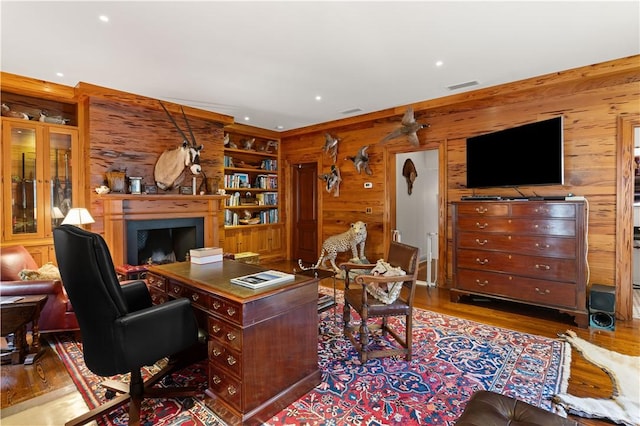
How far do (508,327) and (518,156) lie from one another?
1.99m

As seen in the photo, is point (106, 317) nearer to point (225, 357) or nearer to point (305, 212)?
point (225, 357)

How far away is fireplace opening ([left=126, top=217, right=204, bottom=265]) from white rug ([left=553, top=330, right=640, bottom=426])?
468cm

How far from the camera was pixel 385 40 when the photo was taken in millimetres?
2852

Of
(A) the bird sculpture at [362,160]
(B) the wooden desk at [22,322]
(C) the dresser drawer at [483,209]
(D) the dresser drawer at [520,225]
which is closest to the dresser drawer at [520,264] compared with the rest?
(D) the dresser drawer at [520,225]

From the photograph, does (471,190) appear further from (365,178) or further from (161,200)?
(161,200)

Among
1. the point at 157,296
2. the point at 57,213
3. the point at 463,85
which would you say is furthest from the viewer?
the point at 57,213

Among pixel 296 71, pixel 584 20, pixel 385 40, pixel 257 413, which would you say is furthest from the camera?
pixel 296 71

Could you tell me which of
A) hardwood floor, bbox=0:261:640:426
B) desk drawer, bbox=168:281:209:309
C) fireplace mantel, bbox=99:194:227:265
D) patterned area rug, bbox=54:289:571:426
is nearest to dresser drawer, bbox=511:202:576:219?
hardwood floor, bbox=0:261:640:426

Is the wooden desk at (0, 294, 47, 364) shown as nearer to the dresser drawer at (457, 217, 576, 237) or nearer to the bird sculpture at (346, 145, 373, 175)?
the dresser drawer at (457, 217, 576, 237)

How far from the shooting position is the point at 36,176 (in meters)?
4.15

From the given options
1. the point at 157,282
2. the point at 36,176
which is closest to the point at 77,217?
the point at 36,176

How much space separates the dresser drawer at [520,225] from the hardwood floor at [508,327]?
0.96m

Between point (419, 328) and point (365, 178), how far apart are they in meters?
3.05

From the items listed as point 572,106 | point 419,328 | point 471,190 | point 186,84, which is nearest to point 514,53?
point 572,106
